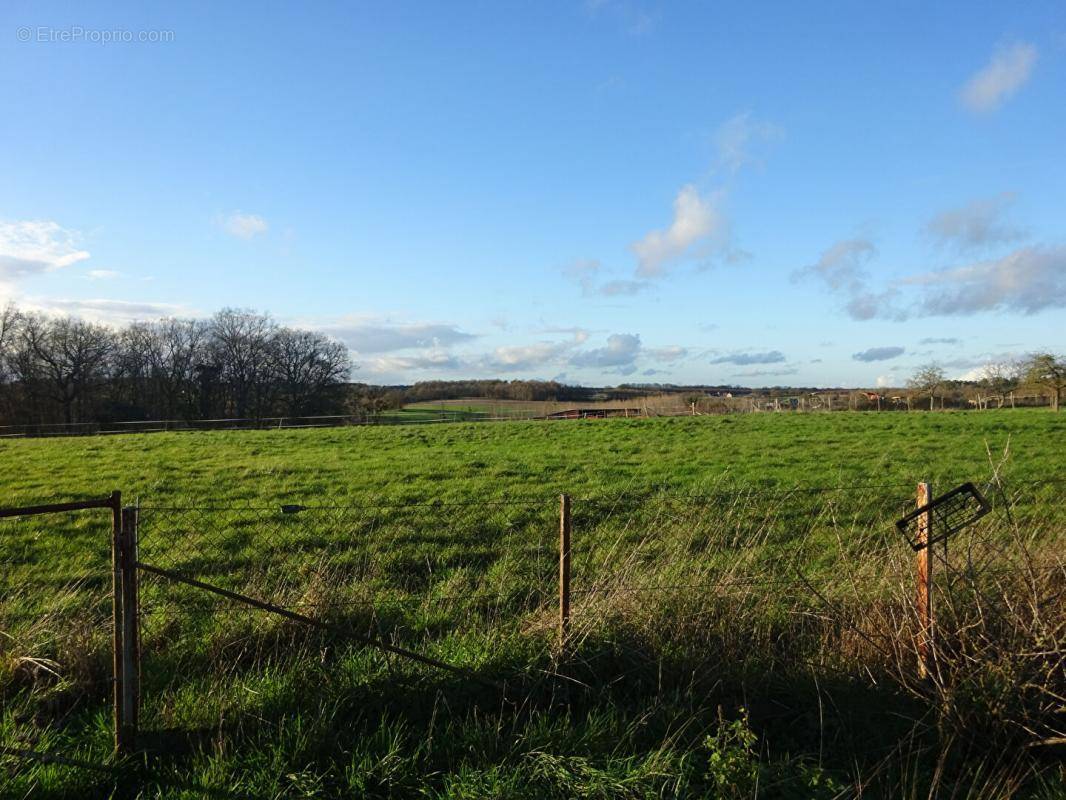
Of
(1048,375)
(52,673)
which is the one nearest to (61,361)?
(52,673)

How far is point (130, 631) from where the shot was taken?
3.78 meters

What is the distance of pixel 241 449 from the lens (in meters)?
22.4

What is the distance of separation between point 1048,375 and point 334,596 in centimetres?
6026

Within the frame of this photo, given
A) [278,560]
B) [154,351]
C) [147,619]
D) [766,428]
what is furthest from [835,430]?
[154,351]

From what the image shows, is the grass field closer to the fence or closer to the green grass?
the fence

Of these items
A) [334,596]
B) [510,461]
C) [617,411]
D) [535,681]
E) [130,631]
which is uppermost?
[617,411]

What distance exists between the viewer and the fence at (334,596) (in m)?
4.00

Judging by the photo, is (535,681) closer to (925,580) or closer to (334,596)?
(334,596)

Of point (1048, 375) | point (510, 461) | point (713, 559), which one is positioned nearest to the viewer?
point (713, 559)

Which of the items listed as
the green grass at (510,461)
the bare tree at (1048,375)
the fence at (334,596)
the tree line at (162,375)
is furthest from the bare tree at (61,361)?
the bare tree at (1048,375)

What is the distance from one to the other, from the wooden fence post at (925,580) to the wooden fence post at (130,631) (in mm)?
4878

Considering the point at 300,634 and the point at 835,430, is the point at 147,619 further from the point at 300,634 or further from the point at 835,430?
the point at 835,430

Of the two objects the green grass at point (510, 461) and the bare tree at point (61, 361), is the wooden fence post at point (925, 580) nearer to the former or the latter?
the green grass at point (510, 461)

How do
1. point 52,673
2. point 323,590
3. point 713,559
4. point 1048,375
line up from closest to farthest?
point 52,673 → point 323,590 → point 713,559 → point 1048,375
